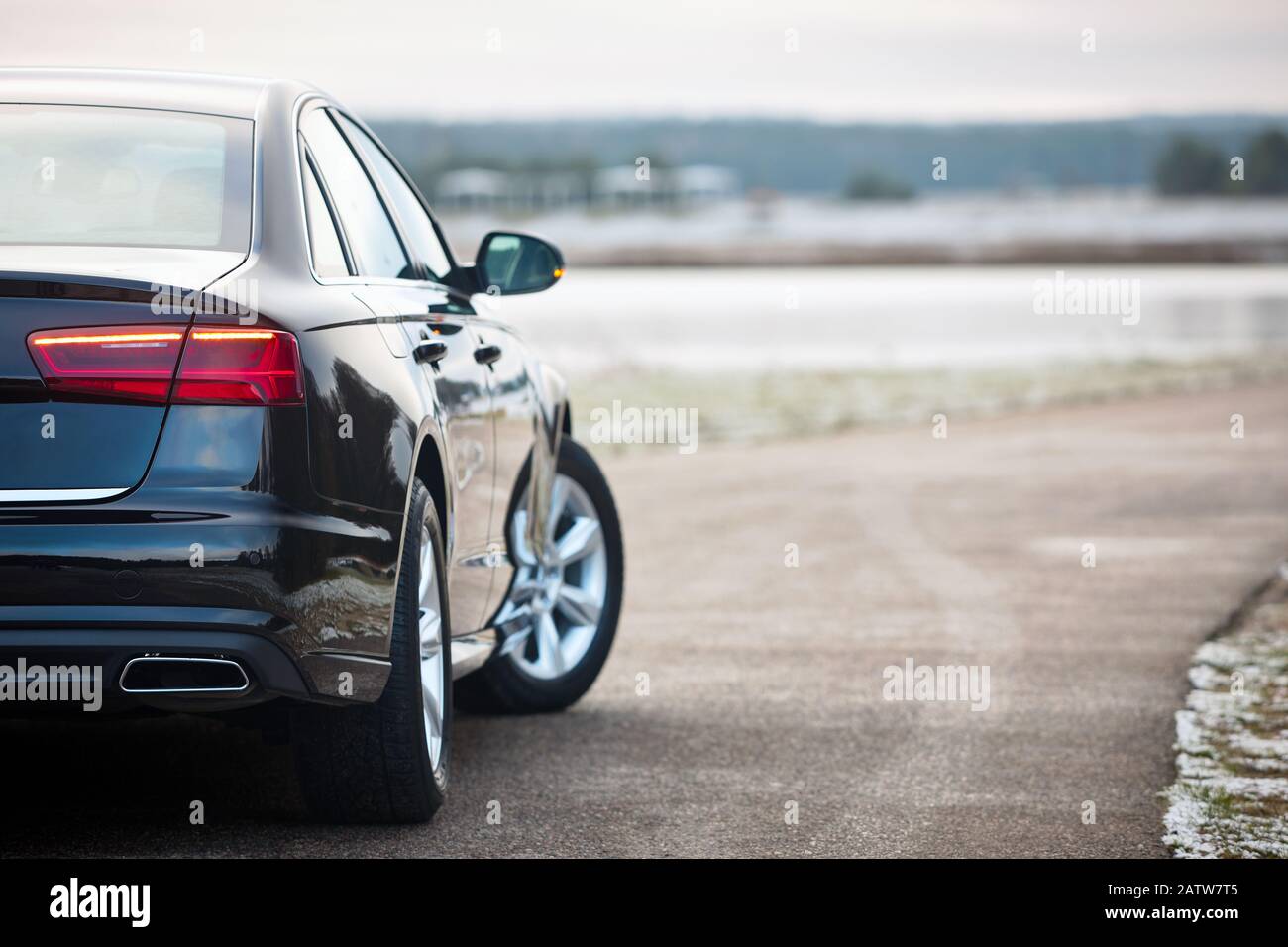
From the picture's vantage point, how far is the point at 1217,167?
177625mm

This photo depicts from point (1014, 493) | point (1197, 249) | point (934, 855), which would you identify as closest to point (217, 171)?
point (934, 855)

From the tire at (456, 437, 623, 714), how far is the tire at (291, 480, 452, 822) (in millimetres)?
1381

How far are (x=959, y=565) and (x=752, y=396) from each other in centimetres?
1281

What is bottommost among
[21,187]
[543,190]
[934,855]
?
[934,855]

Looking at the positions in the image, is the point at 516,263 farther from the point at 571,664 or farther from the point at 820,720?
the point at 820,720

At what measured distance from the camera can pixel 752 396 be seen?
22953 mm

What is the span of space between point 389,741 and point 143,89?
1.69 m

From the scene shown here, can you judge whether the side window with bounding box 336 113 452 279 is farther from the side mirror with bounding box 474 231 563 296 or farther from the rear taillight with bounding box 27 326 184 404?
the rear taillight with bounding box 27 326 184 404

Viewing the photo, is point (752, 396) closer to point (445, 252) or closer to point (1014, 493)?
point (1014, 493)

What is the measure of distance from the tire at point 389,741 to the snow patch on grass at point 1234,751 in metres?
1.82

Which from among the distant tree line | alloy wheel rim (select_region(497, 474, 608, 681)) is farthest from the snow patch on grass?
the distant tree line

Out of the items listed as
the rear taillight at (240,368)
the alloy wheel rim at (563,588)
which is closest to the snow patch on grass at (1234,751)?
the alloy wheel rim at (563,588)

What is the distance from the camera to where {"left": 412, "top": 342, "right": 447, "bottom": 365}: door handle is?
488cm
